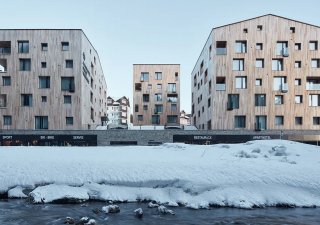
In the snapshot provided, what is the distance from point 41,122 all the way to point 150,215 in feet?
116

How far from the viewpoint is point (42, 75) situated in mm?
40469

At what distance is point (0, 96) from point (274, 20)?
3914 centimetres

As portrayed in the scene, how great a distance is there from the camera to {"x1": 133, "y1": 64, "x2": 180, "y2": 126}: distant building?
61.9 metres

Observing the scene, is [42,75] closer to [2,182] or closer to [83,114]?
[83,114]

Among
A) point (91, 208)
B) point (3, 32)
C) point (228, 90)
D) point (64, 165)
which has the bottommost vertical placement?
point (91, 208)

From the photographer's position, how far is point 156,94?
6219 cm

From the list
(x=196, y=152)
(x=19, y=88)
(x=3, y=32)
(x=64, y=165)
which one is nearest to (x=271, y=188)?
(x=196, y=152)

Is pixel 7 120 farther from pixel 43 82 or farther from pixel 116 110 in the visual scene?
pixel 116 110

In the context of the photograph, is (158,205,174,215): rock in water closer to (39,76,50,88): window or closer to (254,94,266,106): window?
(254,94,266,106): window

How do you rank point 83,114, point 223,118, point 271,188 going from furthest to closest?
Answer: point 83,114 → point 223,118 → point 271,188

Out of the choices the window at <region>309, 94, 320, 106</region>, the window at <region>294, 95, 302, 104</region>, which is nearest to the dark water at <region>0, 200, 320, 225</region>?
the window at <region>294, 95, 302, 104</region>

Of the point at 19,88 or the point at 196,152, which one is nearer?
the point at 196,152

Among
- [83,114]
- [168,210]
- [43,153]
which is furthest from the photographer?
[83,114]

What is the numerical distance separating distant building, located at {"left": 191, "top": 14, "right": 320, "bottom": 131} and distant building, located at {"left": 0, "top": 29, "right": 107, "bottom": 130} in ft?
63.0
